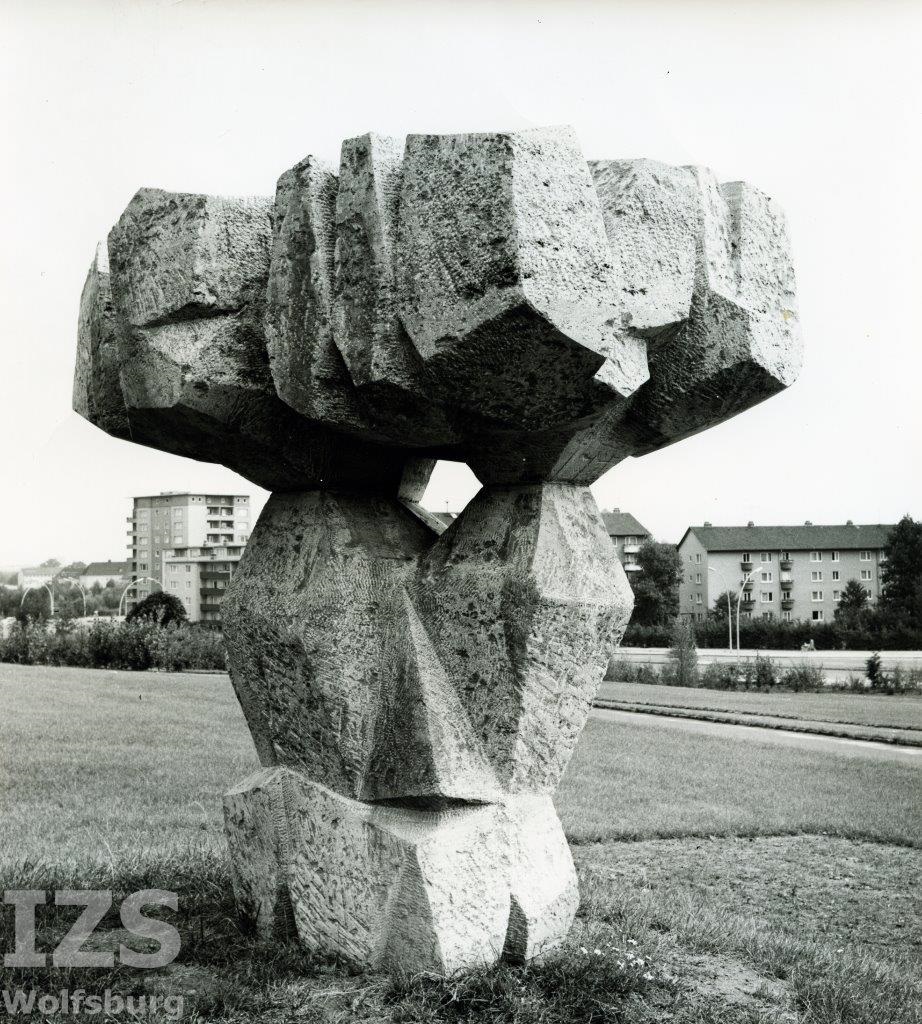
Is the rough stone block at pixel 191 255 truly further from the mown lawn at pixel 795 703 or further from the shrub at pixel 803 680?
the shrub at pixel 803 680

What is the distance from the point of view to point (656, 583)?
38375mm

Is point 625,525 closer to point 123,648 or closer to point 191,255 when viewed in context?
point 123,648

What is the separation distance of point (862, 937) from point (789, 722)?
8397mm

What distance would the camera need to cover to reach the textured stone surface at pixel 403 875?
10.4ft

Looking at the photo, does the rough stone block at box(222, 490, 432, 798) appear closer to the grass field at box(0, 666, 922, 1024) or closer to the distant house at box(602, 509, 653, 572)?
the grass field at box(0, 666, 922, 1024)

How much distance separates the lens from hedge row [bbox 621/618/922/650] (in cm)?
2344

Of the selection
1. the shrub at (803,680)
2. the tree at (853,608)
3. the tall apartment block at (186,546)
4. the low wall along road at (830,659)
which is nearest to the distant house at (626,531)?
the tree at (853,608)

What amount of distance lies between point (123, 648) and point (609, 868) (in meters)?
12.6

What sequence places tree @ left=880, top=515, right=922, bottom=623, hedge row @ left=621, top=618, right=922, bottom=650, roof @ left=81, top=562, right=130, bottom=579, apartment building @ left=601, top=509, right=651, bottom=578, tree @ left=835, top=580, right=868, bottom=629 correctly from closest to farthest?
tree @ left=880, top=515, right=922, bottom=623 → hedge row @ left=621, top=618, right=922, bottom=650 → tree @ left=835, top=580, right=868, bottom=629 → roof @ left=81, top=562, right=130, bottom=579 → apartment building @ left=601, top=509, right=651, bottom=578

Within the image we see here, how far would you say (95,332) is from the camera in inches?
140

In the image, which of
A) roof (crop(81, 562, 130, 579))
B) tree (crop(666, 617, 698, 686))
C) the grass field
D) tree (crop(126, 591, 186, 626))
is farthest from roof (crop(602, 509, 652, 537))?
the grass field

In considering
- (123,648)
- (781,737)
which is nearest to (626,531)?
(123,648)

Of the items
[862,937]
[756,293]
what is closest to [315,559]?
[756,293]

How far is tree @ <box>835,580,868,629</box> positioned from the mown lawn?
7971mm
